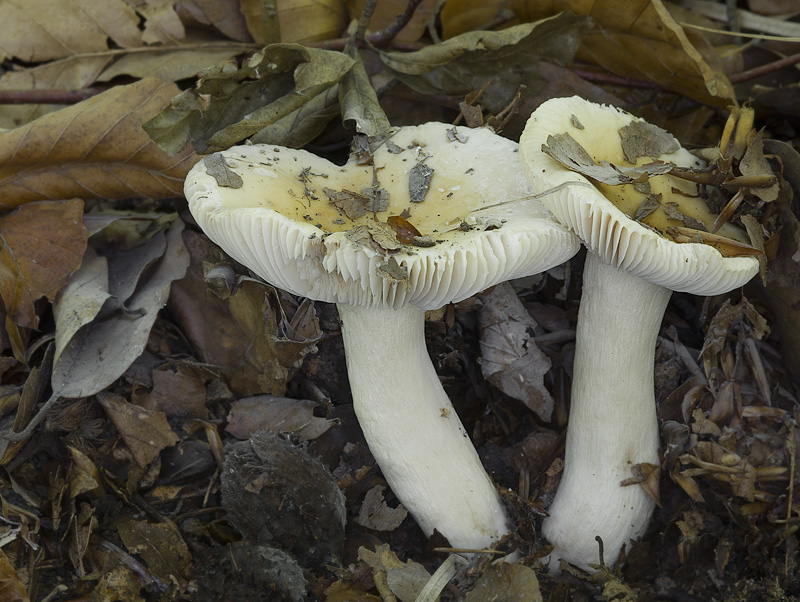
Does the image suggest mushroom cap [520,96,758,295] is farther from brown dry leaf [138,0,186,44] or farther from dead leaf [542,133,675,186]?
brown dry leaf [138,0,186,44]

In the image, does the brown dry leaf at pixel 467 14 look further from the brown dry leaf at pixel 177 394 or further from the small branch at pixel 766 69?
the brown dry leaf at pixel 177 394

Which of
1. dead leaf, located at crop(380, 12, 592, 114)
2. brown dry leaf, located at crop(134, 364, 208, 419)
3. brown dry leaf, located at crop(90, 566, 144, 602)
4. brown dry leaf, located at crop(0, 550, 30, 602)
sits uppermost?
dead leaf, located at crop(380, 12, 592, 114)

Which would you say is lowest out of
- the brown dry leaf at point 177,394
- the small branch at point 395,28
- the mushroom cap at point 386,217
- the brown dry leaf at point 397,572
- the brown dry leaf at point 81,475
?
the brown dry leaf at point 397,572

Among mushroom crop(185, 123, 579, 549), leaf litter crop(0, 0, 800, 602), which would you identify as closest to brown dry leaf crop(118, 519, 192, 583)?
leaf litter crop(0, 0, 800, 602)

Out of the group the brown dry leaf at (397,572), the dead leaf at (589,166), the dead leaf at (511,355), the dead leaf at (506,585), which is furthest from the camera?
the dead leaf at (511,355)

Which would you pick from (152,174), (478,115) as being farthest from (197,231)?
(478,115)

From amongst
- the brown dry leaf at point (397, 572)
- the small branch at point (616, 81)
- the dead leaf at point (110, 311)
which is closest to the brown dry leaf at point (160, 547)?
the dead leaf at point (110, 311)

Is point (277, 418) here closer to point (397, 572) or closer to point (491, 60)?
point (397, 572)
